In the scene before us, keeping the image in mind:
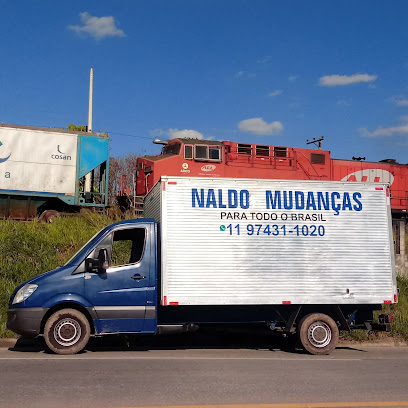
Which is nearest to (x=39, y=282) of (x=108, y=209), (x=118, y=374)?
(x=118, y=374)

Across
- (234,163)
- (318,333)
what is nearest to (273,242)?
(318,333)

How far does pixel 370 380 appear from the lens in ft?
21.4

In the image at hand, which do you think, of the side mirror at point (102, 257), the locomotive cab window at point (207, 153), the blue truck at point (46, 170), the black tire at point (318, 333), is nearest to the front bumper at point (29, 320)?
the side mirror at point (102, 257)

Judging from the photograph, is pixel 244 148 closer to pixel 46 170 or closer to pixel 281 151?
pixel 281 151

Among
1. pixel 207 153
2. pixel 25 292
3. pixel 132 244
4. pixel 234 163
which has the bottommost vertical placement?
pixel 25 292

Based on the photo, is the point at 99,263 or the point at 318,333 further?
the point at 318,333

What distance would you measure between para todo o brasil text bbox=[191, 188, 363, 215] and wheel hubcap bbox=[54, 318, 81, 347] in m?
2.87

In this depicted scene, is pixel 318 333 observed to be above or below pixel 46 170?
below

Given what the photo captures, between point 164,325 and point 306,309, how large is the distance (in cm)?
266

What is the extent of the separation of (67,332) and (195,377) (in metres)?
2.79

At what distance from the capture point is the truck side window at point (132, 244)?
8812 mm

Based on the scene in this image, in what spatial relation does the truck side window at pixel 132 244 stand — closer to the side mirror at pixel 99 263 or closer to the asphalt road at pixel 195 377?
the side mirror at pixel 99 263

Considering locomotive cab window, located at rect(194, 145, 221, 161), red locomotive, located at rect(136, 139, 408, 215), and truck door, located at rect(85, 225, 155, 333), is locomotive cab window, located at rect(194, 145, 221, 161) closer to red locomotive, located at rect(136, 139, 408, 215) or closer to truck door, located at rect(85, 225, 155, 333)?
red locomotive, located at rect(136, 139, 408, 215)

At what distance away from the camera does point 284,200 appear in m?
9.12
